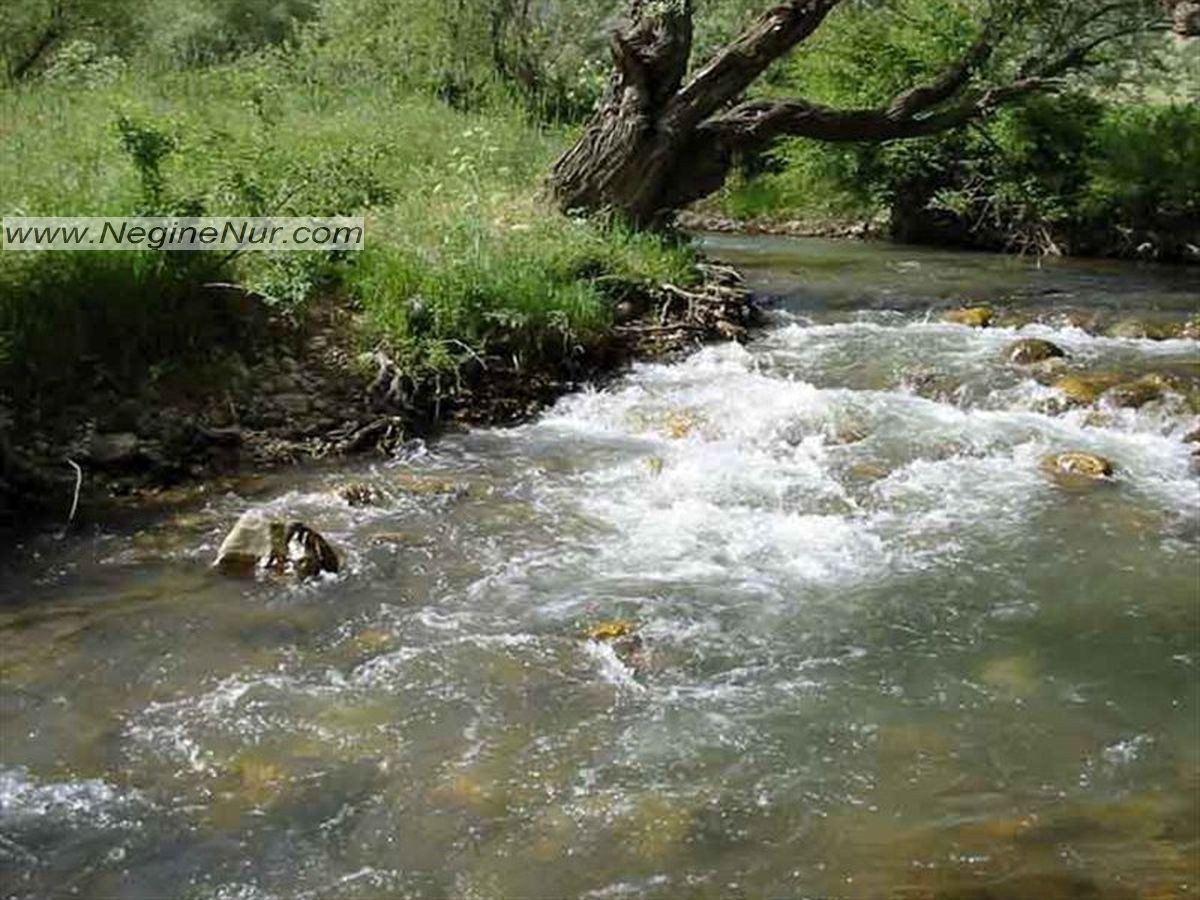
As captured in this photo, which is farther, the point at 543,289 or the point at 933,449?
the point at 543,289

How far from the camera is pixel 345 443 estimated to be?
8008 millimetres

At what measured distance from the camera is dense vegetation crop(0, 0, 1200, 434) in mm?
7855

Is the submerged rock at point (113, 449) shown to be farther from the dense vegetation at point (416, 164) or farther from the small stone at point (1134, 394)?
the small stone at point (1134, 394)

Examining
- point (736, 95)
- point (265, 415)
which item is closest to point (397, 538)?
point (265, 415)

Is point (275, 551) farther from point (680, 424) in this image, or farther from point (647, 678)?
point (680, 424)

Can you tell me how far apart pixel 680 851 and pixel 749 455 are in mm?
4606

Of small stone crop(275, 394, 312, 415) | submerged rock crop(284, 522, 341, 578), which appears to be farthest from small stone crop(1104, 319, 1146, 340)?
submerged rock crop(284, 522, 341, 578)

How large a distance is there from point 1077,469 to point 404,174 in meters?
6.67

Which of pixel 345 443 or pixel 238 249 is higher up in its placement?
pixel 238 249

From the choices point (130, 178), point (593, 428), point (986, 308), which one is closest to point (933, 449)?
point (593, 428)

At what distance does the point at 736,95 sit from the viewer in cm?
1339

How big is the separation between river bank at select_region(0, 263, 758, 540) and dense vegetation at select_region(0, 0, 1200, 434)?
0.53 feet

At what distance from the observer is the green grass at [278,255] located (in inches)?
294

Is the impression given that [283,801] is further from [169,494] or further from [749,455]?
[749,455]
